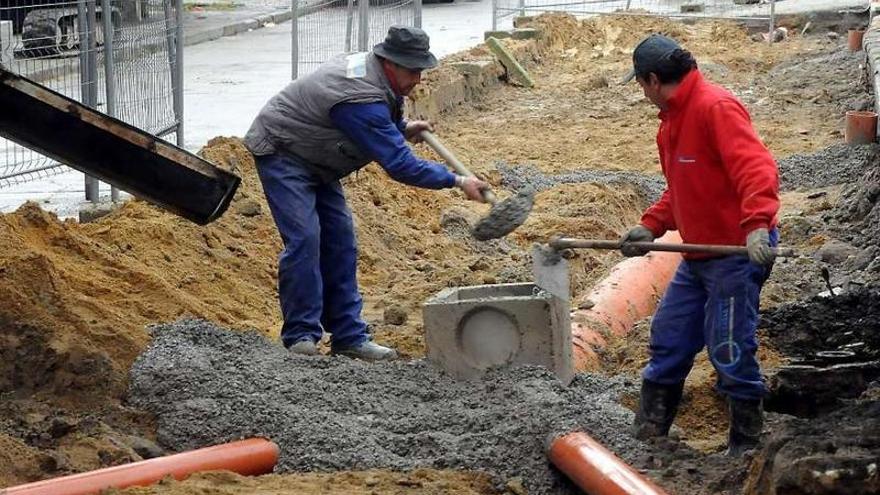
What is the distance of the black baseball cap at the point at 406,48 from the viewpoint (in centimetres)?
724

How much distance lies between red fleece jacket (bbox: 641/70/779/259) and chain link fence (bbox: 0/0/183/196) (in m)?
4.83

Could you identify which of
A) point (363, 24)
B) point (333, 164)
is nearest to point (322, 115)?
point (333, 164)

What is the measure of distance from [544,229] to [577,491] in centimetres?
534

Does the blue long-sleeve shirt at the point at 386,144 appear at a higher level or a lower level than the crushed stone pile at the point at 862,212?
higher

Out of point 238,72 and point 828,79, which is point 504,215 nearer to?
point 828,79

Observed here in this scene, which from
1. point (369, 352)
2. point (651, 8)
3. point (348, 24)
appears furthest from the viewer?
point (651, 8)

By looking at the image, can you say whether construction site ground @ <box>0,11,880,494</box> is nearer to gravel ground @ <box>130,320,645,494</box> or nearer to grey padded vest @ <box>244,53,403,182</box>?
gravel ground @ <box>130,320,645,494</box>

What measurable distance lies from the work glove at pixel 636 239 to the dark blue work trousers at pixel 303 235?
185 cm

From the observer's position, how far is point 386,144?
7.17 m

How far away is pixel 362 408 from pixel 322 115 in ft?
5.28

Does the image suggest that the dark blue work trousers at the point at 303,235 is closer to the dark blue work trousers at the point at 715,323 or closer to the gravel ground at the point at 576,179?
the dark blue work trousers at the point at 715,323

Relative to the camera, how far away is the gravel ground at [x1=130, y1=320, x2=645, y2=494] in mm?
5910

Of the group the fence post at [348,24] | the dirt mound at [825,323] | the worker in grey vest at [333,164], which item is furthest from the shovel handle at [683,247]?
the fence post at [348,24]

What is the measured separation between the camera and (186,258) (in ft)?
29.2
